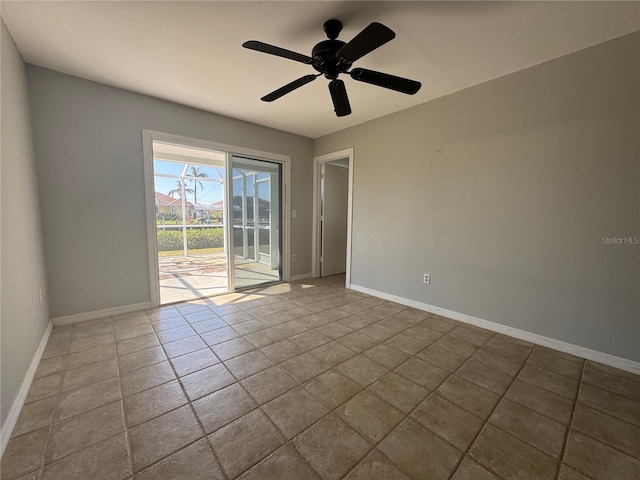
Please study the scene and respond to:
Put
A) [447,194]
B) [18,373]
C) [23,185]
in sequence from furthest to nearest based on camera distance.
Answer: [447,194] → [23,185] → [18,373]

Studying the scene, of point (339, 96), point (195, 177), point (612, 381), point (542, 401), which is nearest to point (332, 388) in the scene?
point (542, 401)

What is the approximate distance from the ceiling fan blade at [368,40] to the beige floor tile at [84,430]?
8.03 feet

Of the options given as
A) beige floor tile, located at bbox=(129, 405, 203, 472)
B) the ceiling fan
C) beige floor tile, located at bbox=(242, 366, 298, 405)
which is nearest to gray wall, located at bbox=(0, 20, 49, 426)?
beige floor tile, located at bbox=(129, 405, 203, 472)

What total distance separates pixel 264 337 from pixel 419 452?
1507 millimetres

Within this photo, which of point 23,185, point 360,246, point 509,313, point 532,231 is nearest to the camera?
point 23,185

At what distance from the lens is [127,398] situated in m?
1.56

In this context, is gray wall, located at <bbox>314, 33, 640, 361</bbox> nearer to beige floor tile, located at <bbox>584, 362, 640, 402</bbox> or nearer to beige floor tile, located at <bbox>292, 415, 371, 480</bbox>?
beige floor tile, located at <bbox>584, 362, 640, 402</bbox>

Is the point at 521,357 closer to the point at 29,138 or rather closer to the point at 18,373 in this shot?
the point at 18,373

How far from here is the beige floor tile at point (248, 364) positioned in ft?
Answer: 6.01

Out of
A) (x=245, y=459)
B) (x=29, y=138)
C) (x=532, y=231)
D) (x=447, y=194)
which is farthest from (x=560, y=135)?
(x=29, y=138)

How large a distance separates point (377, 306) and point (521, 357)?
57.9 inches

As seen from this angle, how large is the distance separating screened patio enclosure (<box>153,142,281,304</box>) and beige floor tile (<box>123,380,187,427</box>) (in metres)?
1.89

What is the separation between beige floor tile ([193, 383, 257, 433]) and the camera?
140cm

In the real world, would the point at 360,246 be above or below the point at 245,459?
above
